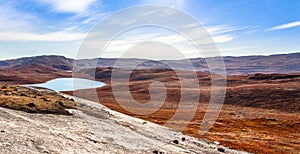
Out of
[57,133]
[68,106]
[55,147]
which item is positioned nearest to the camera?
[55,147]

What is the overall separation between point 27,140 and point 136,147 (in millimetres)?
10517

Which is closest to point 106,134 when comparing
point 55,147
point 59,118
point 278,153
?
point 59,118

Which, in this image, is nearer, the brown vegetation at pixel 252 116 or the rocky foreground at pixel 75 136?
the rocky foreground at pixel 75 136

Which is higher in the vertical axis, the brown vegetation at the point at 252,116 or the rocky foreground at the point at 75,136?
the rocky foreground at the point at 75,136

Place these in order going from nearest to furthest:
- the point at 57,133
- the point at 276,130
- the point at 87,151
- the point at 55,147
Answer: the point at 55,147 < the point at 87,151 < the point at 57,133 < the point at 276,130

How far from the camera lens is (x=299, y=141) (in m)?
61.5

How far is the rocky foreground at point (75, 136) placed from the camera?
866 inches

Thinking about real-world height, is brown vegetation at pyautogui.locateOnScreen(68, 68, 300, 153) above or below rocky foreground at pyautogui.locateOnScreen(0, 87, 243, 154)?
below

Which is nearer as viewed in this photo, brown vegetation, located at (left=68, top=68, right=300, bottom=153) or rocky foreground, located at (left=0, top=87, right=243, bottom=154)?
rocky foreground, located at (left=0, top=87, right=243, bottom=154)

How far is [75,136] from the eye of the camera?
26.7 metres

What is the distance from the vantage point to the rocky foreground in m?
22.0

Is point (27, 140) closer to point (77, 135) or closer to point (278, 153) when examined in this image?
point (77, 135)

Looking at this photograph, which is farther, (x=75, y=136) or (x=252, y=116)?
(x=252, y=116)

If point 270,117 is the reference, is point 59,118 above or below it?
above
